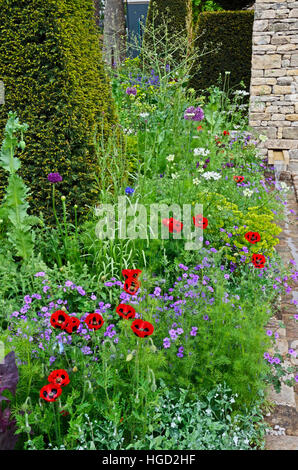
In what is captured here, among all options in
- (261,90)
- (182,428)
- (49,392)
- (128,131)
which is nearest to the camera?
(49,392)

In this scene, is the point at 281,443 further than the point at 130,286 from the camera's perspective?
Yes

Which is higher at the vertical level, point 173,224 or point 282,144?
point 282,144

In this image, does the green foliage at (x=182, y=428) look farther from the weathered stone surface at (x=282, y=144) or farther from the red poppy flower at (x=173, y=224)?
the weathered stone surface at (x=282, y=144)

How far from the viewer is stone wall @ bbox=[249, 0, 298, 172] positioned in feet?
21.6

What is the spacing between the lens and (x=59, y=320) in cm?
167

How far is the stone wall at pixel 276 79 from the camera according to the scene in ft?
21.6

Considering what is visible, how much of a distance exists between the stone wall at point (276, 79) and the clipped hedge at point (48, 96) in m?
3.98

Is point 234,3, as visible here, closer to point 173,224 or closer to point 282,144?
point 282,144

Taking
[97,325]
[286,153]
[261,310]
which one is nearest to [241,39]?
[286,153]

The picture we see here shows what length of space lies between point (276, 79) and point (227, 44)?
4.95ft

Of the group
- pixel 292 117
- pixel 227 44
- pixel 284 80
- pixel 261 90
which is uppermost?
pixel 227 44

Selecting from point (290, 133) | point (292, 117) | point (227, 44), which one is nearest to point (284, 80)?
point (292, 117)

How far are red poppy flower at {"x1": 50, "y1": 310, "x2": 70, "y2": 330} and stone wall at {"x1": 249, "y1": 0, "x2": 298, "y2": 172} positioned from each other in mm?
5640

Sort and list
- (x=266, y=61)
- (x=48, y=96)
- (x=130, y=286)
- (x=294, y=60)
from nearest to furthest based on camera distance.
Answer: (x=130, y=286) < (x=48, y=96) < (x=294, y=60) < (x=266, y=61)
